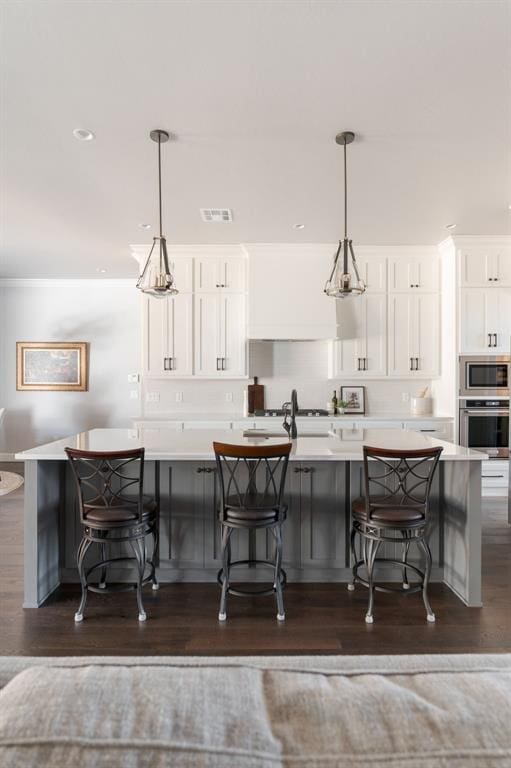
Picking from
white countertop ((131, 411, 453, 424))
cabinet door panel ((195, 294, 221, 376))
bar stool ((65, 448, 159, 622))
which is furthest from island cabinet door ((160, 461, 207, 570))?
cabinet door panel ((195, 294, 221, 376))

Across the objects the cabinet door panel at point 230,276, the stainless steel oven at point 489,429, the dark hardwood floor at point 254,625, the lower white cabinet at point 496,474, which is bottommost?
the dark hardwood floor at point 254,625

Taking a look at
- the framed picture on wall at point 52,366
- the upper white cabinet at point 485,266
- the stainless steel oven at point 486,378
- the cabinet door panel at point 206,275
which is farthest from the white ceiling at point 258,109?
the framed picture on wall at point 52,366

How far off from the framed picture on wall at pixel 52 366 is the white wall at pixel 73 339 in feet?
0.33

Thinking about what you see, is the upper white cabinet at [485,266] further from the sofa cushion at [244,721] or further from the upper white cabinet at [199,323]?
the sofa cushion at [244,721]

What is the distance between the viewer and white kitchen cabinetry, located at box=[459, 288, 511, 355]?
492 cm

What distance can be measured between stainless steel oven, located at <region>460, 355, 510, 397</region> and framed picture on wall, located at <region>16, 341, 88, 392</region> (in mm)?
5645

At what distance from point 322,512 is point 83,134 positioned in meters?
2.96

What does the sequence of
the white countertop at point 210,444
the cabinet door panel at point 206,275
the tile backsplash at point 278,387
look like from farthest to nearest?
the tile backsplash at point 278,387, the cabinet door panel at point 206,275, the white countertop at point 210,444

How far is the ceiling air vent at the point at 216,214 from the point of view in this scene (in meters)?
4.13

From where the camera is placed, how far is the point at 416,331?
5.36 meters

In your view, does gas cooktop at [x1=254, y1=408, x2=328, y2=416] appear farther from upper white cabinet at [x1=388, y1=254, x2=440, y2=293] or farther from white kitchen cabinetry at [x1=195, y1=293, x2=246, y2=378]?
upper white cabinet at [x1=388, y1=254, x2=440, y2=293]

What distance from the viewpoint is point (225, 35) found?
6.56 feet

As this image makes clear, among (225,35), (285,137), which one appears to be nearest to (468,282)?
(285,137)

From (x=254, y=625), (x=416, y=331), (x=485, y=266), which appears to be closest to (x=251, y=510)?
(x=254, y=625)
